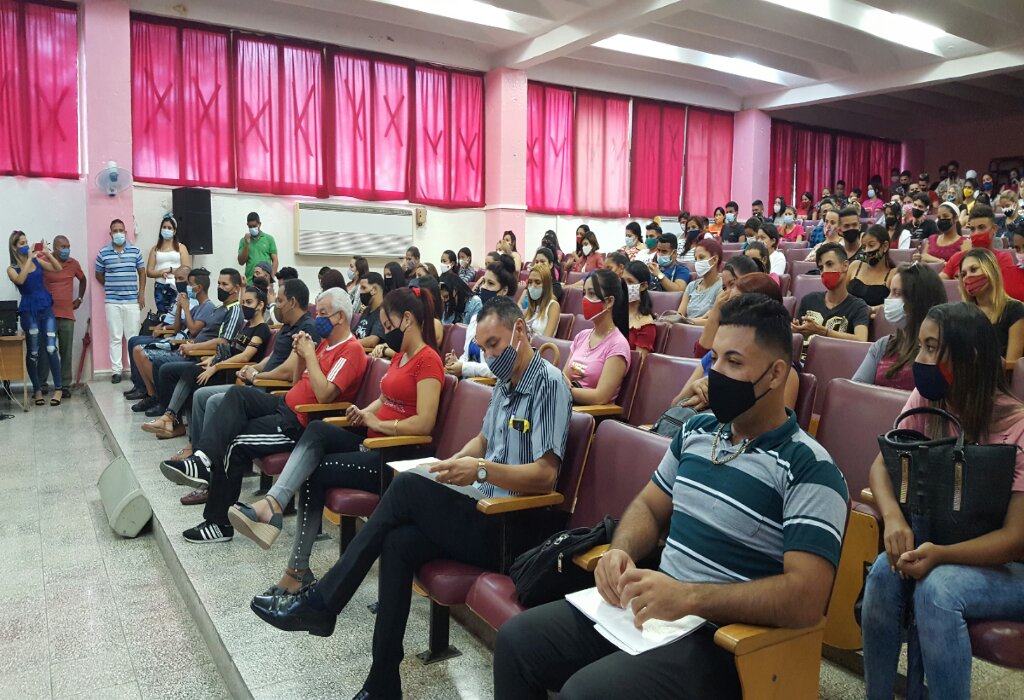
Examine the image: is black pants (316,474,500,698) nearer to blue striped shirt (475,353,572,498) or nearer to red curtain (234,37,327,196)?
blue striped shirt (475,353,572,498)

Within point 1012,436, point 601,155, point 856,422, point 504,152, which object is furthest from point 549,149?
point 1012,436

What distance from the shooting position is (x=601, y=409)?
3045 mm

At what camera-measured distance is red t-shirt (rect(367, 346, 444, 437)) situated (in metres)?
2.92

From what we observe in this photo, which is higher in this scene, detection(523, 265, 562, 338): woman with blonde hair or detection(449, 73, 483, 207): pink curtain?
detection(449, 73, 483, 207): pink curtain

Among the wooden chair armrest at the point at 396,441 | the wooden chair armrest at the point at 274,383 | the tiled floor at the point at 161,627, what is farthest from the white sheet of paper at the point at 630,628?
the wooden chair armrest at the point at 274,383

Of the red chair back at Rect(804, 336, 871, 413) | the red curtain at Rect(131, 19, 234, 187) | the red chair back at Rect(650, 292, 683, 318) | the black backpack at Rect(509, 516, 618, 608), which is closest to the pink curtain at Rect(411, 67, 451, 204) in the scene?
the red curtain at Rect(131, 19, 234, 187)

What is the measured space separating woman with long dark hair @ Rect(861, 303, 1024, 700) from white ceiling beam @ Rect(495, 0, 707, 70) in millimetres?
6472

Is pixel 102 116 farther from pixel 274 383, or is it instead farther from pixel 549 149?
pixel 549 149

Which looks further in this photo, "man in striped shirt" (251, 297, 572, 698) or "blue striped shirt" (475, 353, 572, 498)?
"blue striped shirt" (475, 353, 572, 498)

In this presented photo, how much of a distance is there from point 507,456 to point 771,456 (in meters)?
0.93

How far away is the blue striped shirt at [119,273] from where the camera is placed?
7.30 m

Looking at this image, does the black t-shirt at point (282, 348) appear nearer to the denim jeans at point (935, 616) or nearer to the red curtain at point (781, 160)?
the denim jeans at point (935, 616)

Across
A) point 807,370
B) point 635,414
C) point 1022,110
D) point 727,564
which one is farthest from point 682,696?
point 1022,110

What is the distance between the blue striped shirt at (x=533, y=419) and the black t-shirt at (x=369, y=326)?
9.33 ft
